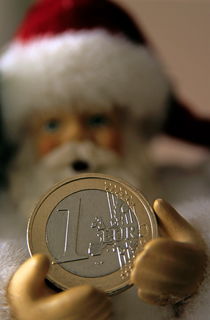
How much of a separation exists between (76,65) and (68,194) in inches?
10.0

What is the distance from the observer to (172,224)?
0.40m

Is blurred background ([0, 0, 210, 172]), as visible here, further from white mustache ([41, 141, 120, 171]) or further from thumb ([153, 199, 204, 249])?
thumb ([153, 199, 204, 249])

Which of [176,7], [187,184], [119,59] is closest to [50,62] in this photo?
[119,59]

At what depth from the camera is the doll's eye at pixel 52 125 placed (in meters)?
0.65

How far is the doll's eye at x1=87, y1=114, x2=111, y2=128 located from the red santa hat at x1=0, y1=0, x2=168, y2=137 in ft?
0.05

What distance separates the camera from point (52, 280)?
0.38 meters

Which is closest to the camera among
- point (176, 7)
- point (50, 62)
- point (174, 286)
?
point (174, 286)

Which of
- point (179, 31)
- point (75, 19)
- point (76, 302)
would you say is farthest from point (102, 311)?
point (179, 31)

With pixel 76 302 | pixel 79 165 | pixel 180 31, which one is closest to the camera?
pixel 76 302

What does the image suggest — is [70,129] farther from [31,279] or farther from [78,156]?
[31,279]

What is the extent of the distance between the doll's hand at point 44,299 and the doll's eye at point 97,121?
0.31 metres

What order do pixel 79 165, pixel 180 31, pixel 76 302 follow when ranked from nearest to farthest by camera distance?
pixel 76 302
pixel 79 165
pixel 180 31

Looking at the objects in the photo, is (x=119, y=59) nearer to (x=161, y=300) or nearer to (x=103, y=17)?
(x=103, y=17)

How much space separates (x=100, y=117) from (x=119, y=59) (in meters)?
0.08
